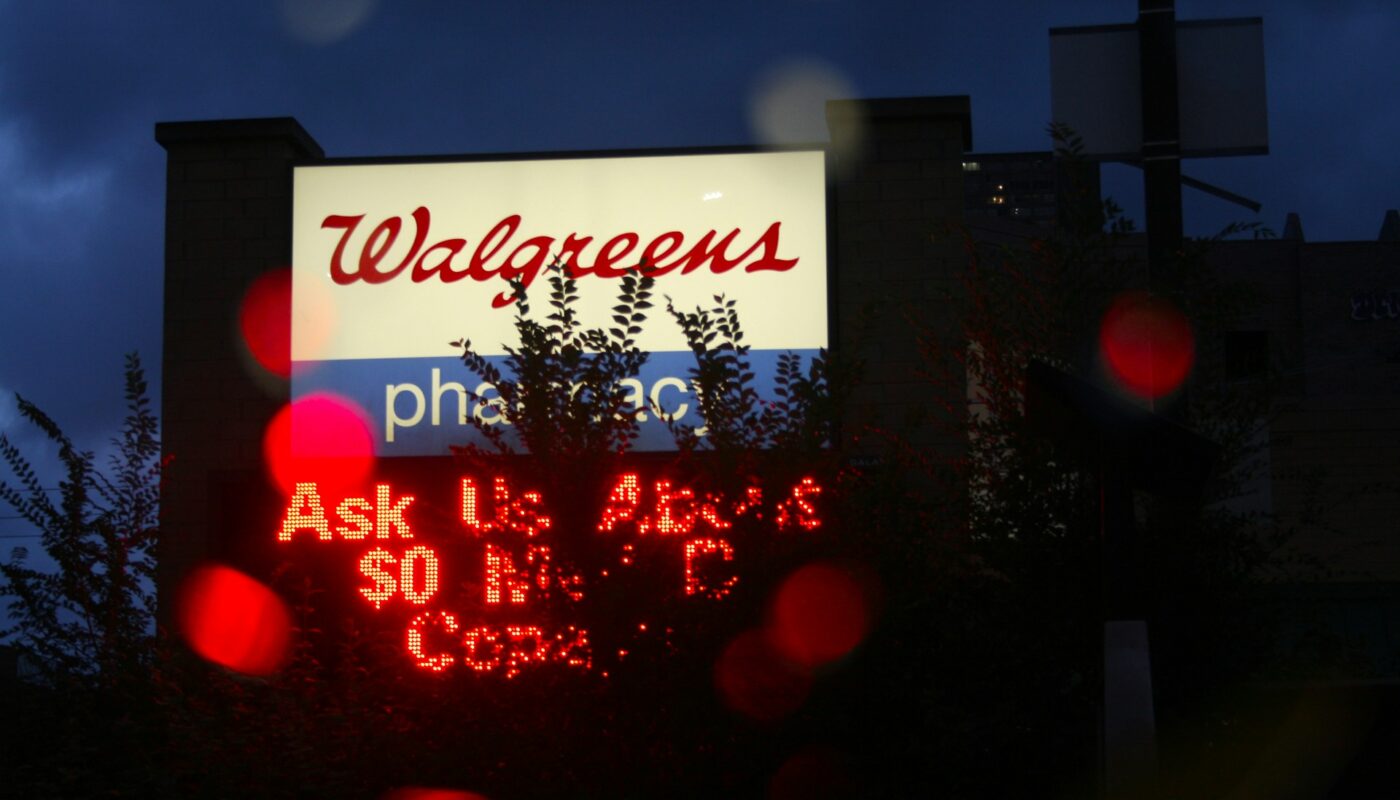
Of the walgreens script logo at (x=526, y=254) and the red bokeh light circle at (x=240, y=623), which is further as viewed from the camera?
the walgreens script logo at (x=526, y=254)

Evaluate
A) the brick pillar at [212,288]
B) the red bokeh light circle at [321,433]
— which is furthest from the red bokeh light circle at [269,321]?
the red bokeh light circle at [321,433]

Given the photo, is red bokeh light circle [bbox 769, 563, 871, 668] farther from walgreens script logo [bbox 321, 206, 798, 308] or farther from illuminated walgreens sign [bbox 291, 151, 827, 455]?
walgreens script logo [bbox 321, 206, 798, 308]

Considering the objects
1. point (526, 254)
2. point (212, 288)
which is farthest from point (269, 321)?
point (526, 254)

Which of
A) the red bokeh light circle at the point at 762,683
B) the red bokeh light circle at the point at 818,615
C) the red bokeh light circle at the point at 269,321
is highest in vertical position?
the red bokeh light circle at the point at 269,321

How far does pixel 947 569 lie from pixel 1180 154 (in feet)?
7.30

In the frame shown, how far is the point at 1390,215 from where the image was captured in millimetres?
55625

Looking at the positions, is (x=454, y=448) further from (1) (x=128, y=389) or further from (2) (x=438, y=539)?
(1) (x=128, y=389)

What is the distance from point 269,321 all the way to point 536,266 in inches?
76.3

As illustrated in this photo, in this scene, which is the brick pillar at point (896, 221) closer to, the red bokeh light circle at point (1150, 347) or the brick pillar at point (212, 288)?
the red bokeh light circle at point (1150, 347)

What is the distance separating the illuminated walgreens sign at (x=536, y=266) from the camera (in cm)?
952

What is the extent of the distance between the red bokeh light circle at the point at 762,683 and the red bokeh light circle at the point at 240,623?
9.60 feet

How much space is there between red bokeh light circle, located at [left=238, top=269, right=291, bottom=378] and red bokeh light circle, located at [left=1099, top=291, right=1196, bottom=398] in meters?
5.72

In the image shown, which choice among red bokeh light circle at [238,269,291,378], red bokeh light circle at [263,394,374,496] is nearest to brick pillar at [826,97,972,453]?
red bokeh light circle at [263,394,374,496]

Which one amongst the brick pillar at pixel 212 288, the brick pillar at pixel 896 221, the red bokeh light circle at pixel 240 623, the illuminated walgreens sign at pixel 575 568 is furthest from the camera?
the brick pillar at pixel 212 288
